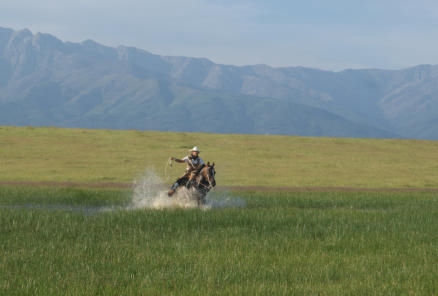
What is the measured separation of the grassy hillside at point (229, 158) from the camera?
46188mm

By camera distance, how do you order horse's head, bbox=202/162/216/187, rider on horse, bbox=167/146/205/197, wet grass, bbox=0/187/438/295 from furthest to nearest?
rider on horse, bbox=167/146/205/197
horse's head, bbox=202/162/216/187
wet grass, bbox=0/187/438/295

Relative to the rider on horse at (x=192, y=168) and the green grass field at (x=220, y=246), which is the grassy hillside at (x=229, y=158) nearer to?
the green grass field at (x=220, y=246)

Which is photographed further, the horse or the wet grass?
the horse

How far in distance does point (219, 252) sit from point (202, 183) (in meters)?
9.04

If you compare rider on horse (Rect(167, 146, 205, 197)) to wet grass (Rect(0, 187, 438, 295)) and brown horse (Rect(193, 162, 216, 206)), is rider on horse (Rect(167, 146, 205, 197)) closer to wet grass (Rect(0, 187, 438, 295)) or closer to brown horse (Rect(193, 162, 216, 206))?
brown horse (Rect(193, 162, 216, 206))

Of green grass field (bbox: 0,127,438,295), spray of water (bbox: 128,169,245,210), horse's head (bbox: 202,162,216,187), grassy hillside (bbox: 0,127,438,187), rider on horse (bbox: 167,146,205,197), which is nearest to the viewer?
green grass field (bbox: 0,127,438,295)

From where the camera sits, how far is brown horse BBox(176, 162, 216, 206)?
23.4 metres

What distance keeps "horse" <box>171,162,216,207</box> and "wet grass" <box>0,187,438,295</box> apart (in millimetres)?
1637

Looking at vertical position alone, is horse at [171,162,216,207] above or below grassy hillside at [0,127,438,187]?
below

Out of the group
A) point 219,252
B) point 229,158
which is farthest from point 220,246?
point 229,158

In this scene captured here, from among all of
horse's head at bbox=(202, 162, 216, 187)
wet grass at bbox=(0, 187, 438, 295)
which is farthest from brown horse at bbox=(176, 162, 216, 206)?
wet grass at bbox=(0, 187, 438, 295)

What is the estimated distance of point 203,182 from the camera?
77.7ft

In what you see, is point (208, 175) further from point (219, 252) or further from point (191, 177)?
point (219, 252)

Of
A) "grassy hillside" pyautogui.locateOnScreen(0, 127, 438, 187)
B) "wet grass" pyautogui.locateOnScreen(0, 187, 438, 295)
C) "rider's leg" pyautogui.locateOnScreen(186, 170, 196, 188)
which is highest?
"grassy hillside" pyautogui.locateOnScreen(0, 127, 438, 187)
